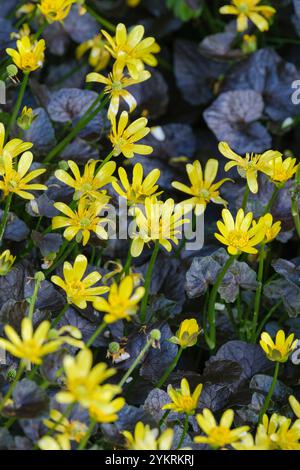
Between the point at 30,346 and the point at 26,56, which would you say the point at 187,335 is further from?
the point at 26,56

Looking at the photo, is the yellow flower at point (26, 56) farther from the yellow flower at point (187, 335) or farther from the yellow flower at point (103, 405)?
the yellow flower at point (103, 405)

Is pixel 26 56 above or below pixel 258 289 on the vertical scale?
above

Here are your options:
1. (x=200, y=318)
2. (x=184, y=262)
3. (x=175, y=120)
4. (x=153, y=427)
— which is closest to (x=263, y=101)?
(x=175, y=120)

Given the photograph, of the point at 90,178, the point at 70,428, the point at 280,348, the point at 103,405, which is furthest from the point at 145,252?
the point at 103,405

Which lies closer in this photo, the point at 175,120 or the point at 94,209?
the point at 94,209

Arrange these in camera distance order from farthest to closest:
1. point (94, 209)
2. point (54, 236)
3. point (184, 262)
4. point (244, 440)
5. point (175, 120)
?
point (175, 120) → point (184, 262) → point (54, 236) → point (94, 209) → point (244, 440)

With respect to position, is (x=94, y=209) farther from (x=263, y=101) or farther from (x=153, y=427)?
(x=263, y=101)
